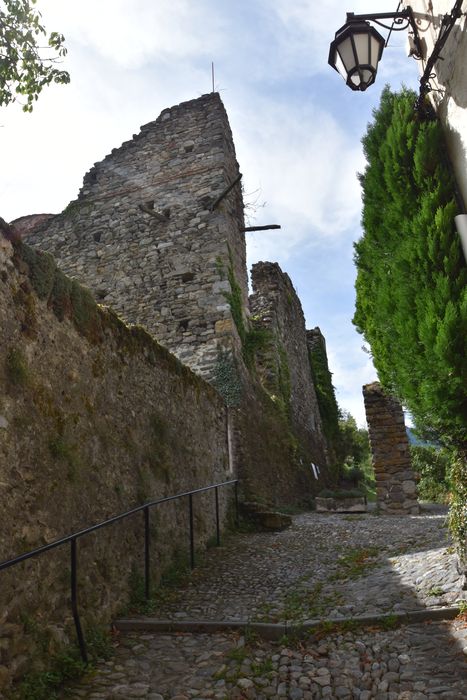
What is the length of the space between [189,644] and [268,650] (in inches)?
23.1

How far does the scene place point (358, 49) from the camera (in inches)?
163

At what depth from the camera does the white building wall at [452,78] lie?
3921 millimetres

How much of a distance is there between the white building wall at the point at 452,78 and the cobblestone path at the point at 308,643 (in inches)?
127

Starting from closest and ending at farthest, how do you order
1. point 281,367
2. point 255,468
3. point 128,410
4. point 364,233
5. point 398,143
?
point 398,143 → point 364,233 → point 128,410 → point 255,468 → point 281,367

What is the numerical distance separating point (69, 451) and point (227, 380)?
5848mm

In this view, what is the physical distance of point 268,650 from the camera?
3.70m

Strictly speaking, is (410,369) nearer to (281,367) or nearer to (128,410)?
(128,410)

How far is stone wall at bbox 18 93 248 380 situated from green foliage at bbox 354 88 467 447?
5659 millimetres

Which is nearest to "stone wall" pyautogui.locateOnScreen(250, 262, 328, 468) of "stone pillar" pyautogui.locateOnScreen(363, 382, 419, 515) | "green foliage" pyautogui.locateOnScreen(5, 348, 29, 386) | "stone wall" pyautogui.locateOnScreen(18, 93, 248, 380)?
"stone wall" pyautogui.locateOnScreen(18, 93, 248, 380)

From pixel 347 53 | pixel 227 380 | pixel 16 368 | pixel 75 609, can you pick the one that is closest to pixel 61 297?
pixel 16 368

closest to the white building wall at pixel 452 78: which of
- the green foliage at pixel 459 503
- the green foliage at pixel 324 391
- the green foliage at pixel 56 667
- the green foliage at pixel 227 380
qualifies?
the green foliage at pixel 459 503

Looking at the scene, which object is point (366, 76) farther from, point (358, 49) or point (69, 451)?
point (69, 451)

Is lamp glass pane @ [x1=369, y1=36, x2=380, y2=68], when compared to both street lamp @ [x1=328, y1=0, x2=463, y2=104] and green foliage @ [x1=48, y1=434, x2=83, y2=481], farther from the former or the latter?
green foliage @ [x1=48, y1=434, x2=83, y2=481]

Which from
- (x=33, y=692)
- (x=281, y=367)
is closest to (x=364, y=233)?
(x=33, y=692)
